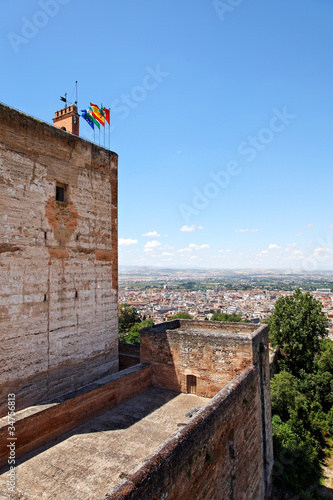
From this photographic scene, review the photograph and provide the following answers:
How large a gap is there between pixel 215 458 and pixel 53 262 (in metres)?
6.79

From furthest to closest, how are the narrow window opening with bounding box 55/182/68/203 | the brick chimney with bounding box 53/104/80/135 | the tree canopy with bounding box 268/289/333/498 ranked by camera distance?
1. the tree canopy with bounding box 268/289/333/498
2. the brick chimney with bounding box 53/104/80/135
3. the narrow window opening with bounding box 55/182/68/203

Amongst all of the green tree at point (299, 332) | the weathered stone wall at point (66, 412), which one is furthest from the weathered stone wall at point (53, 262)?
the green tree at point (299, 332)

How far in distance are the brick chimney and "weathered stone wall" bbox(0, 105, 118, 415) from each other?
1.36 meters

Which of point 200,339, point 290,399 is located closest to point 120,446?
point 200,339

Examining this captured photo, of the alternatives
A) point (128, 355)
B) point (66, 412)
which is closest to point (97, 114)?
point (128, 355)

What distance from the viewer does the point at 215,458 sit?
6.63 m

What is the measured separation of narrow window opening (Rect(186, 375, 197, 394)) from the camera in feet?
34.9

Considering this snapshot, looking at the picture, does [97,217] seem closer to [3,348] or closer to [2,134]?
[2,134]

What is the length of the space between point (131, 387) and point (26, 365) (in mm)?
3432

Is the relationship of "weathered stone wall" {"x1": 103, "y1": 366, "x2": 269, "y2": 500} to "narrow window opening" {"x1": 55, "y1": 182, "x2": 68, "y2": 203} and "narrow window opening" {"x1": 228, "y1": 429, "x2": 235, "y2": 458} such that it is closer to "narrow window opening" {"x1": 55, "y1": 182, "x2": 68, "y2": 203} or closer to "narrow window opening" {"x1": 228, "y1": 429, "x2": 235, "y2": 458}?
"narrow window opening" {"x1": 228, "y1": 429, "x2": 235, "y2": 458}

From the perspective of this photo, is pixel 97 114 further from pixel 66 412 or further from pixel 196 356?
pixel 66 412

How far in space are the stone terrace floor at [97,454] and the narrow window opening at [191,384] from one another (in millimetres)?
791

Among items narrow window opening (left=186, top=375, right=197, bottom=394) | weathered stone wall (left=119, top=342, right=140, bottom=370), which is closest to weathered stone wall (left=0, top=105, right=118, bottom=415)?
weathered stone wall (left=119, top=342, right=140, bottom=370)

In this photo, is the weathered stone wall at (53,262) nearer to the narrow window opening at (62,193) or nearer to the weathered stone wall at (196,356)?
the narrow window opening at (62,193)
